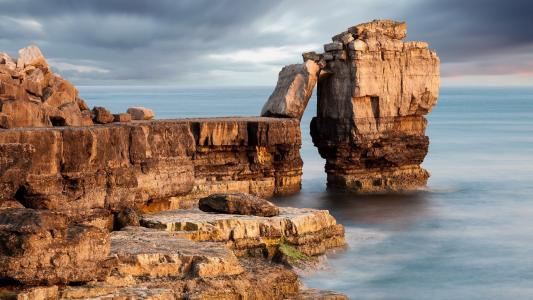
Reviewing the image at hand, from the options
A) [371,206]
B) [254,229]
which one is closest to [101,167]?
[254,229]

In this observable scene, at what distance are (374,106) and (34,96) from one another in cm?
1664

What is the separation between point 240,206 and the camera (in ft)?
82.8

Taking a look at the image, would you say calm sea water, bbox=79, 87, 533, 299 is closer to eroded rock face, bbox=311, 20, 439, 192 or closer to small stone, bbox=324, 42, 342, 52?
eroded rock face, bbox=311, 20, 439, 192

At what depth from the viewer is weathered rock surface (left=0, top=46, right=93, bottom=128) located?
88.0 ft

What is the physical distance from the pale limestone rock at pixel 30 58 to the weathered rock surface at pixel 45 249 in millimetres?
20762

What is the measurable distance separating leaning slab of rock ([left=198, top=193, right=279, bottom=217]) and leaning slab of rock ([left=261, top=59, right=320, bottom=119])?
1576 cm

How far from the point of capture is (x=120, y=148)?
2500 centimetres

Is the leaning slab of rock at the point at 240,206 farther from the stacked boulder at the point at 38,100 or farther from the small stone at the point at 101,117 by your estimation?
the small stone at the point at 101,117

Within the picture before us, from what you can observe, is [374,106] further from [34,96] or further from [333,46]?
[34,96]

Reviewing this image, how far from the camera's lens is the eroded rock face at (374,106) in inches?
1587

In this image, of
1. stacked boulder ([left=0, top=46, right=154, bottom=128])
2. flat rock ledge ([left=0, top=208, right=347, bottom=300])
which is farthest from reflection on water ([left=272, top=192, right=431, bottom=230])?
stacked boulder ([left=0, top=46, right=154, bottom=128])

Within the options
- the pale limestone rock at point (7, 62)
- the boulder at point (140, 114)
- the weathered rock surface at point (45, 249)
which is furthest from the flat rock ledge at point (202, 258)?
the boulder at point (140, 114)

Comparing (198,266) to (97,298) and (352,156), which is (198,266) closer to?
(97,298)

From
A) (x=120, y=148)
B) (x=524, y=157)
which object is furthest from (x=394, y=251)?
(x=524, y=157)
